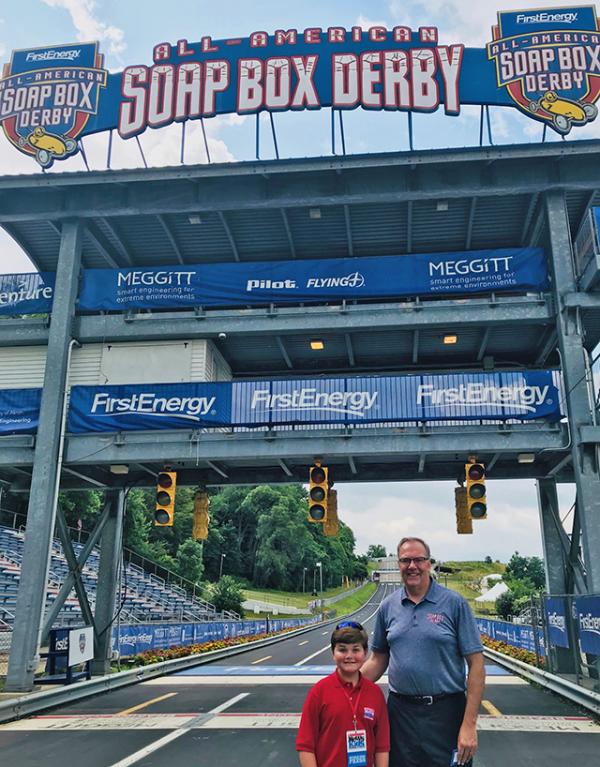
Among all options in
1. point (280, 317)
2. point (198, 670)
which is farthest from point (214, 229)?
point (198, 670)

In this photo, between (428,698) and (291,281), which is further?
(291,281)

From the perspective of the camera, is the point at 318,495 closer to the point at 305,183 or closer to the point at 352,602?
the point at 305,183

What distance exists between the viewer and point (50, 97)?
20.0m

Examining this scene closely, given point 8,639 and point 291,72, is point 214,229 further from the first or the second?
point 8,639

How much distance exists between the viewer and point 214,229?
2008 cm

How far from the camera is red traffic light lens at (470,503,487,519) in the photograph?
1460 centimetres

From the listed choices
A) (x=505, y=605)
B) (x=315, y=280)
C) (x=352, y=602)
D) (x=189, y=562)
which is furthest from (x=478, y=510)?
(x=352, y=602)

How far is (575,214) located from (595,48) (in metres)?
4.60

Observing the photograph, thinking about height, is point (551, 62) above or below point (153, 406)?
above

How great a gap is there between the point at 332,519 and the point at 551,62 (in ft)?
47.0

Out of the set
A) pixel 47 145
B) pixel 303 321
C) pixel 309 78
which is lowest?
pixel 303 321

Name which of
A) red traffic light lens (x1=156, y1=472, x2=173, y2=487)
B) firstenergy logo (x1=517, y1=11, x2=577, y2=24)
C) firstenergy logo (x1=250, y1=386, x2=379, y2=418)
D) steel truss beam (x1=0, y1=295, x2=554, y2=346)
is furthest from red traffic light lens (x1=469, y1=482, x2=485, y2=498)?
firstenergy logo (x1=517, y1=11, x2=577, y2=24)

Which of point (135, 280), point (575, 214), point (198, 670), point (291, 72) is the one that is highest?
point (291, 72)

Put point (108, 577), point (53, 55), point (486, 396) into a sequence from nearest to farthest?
point (486, 396) → point (108, 577) → point (53, 55)
